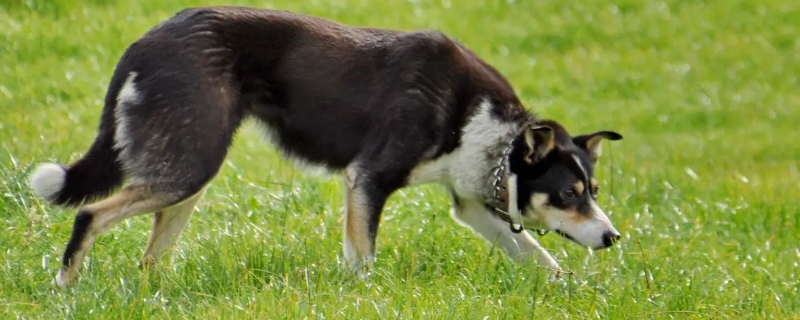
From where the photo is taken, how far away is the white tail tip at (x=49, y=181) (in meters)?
5.16

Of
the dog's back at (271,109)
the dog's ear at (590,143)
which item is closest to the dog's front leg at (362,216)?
the dog's back at (271,109)

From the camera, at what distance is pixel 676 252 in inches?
249

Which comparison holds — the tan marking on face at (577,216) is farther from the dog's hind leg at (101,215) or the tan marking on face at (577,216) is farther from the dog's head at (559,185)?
the dog's hind leg at (101,215)

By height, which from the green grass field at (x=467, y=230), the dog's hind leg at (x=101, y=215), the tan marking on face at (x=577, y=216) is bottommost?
the green grass field at (x=467, y=230)

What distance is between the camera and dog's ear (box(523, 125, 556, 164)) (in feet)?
18.2

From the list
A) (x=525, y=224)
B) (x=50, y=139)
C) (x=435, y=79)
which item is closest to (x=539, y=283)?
(x=525, y=224)

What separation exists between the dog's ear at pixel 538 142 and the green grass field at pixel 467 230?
51 centimetres

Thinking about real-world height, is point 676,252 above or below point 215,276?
below

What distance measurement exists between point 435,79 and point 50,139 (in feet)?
11.0

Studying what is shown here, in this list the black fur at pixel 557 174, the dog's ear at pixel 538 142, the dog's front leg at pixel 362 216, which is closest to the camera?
the dog's front leg at pixel 362 216

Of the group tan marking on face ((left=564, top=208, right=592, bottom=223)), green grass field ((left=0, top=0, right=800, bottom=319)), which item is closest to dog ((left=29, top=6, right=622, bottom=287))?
tan marking on face ((left=564, top=208, right=592, bottom=223))

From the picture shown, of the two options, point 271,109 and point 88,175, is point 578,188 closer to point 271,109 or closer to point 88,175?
point 271,109

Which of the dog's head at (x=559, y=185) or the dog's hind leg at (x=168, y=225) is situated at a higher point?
the dog's head at (x=559, y=185)

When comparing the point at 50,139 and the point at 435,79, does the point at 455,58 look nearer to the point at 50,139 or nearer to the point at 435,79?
the point at 435,79
